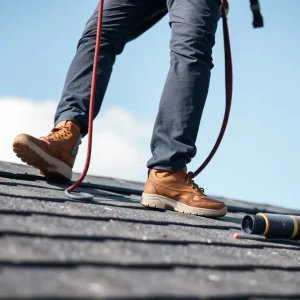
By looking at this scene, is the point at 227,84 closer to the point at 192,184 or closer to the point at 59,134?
the point at 192,184

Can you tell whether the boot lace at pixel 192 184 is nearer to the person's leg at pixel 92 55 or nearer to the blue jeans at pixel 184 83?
the blue jeans at pixel 184 83

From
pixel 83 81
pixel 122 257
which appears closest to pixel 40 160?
pixel 83 81

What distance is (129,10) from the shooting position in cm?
203

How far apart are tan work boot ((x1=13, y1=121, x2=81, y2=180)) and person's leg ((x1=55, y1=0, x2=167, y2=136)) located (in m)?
0.04

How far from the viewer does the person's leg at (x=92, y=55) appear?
6.50ft

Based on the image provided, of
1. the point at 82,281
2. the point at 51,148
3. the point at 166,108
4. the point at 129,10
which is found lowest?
the point at 82,281

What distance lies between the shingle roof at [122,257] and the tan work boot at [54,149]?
322 millimetres

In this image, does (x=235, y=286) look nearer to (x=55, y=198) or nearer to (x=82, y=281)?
(x=82, y=281)

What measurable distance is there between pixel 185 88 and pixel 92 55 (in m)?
0.44

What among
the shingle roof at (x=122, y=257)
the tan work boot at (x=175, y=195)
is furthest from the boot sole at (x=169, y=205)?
the shingle roof at (x=122, y=257)

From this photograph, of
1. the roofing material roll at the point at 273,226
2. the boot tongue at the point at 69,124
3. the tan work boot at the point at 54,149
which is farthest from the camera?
the boot tongue at the point at 69,124

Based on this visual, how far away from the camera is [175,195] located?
1787 millimetres

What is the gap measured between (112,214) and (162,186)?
394 millimetres

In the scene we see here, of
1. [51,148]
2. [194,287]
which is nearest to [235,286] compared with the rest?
[194,287]
